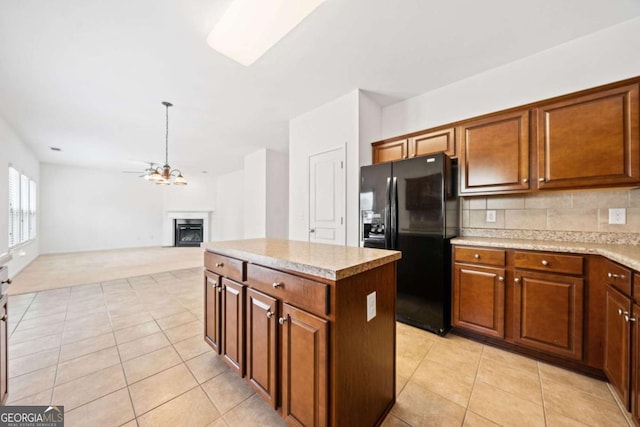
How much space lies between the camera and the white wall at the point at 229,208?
8109 mm

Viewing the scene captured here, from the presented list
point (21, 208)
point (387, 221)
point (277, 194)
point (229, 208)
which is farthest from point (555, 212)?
point (21, 208)

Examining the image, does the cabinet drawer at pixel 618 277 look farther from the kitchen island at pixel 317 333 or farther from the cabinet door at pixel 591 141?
the kitchen island at pixel 317 333

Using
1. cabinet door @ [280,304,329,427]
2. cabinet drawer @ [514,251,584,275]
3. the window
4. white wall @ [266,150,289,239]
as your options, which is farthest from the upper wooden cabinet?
the window

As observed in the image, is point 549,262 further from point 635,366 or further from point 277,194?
point 277,194

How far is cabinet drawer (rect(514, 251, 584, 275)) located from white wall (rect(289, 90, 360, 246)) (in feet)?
5.10

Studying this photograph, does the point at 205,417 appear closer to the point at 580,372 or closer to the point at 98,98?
the point at 580,372

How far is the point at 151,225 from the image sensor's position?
8.71 metres

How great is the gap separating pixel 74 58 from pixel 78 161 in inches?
244

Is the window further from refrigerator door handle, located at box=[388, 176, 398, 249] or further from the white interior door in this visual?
refrigerator door handle, located at box=[388, 176, 398, 249]

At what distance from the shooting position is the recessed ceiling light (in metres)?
1.71

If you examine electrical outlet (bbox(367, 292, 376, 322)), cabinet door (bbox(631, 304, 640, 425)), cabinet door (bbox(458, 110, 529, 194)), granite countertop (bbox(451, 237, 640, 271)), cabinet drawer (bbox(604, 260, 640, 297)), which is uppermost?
cabinet door (bbox(458, 110, 529, 194))

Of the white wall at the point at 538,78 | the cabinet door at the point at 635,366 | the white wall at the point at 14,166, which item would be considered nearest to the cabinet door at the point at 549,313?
the cabinet door at the point at 635,366

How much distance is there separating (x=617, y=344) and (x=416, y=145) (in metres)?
2.19

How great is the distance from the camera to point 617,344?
1.48 metres
